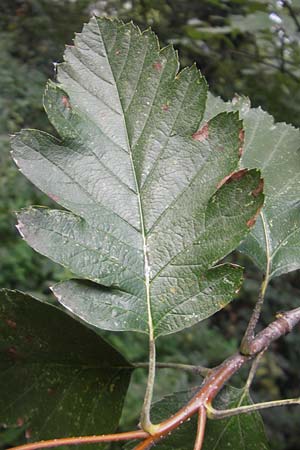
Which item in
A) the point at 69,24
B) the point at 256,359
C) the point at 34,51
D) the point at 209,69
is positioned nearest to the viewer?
the point at 256,359

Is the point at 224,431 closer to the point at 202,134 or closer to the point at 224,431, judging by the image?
the point at 224,431

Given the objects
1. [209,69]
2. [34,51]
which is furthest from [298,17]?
[34,51]

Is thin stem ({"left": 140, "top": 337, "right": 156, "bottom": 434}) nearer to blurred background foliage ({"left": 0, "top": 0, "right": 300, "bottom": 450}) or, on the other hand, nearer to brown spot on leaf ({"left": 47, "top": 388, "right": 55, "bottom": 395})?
brown spot on leaf ({"left": 47, "top": 388, "right": 55, "bottom": 395})

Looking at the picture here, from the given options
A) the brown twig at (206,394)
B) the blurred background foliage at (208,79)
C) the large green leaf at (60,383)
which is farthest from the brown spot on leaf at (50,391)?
the blurred background foliage at (208,79)

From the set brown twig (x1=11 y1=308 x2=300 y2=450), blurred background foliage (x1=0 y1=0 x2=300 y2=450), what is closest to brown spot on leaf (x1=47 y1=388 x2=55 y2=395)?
brown twig (x1=11 y1=308 x2=300 y2=450)

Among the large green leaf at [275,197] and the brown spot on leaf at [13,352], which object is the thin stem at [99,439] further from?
the large green leaf at [275,197]

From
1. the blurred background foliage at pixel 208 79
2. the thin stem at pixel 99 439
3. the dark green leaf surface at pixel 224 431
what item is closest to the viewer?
the thin stem at pixel 99 439

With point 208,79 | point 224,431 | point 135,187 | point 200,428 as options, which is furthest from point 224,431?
point 208,79

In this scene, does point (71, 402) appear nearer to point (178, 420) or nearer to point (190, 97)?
point (178, 420)
